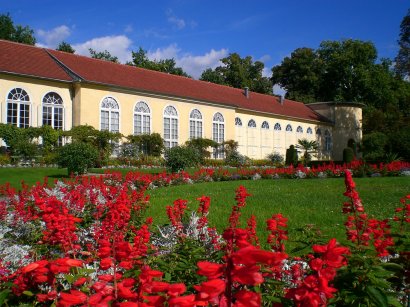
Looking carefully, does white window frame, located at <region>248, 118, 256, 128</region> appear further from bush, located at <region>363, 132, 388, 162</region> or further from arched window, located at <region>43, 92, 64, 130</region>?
arched window, located at <region>43, 92, 64, 130</region>

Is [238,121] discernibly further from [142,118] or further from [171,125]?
[142,118]

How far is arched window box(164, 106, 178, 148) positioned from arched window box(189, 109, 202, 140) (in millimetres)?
1374

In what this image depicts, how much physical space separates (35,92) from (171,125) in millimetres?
9156

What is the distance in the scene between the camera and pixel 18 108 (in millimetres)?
22812

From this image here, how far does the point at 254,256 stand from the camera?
0.90m

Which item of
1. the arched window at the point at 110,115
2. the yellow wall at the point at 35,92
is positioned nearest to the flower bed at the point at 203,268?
the yellow wall at the point at 35,92

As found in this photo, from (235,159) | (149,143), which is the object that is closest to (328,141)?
(235,159)

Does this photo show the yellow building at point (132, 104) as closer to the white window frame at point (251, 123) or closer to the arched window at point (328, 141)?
the white window frame at point (251, 123)

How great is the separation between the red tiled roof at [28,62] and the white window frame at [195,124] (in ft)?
30.4

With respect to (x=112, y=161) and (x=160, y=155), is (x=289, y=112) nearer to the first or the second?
(x=160, y=155)

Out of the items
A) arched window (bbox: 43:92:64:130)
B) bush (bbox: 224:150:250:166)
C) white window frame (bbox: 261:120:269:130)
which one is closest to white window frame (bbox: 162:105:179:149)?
bush (bbox: 224:150:250:166)

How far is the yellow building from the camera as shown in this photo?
23.4 meters

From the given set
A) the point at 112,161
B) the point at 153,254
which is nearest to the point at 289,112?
the point at 112,161

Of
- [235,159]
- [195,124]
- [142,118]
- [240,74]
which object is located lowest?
[235,159]
